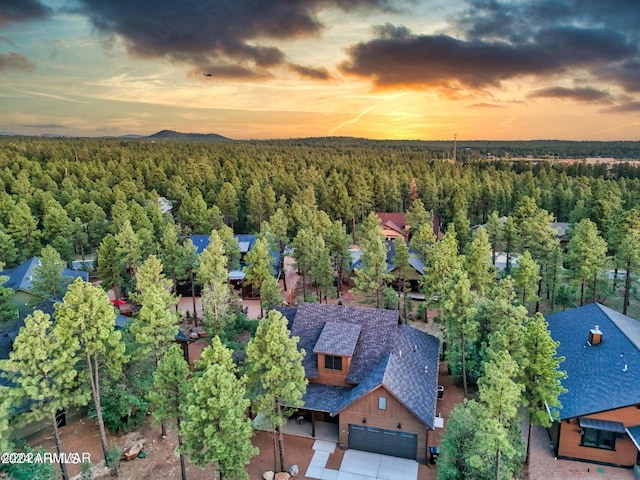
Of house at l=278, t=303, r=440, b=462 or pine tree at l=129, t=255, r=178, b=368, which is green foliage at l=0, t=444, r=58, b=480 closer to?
pine tree at l=129, t=255, r=178, b=368

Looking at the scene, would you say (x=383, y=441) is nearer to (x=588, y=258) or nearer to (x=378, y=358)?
(x=378, y=358)

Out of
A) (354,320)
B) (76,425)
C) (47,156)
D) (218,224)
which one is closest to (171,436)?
(76,425)

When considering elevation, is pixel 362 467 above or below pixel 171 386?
below

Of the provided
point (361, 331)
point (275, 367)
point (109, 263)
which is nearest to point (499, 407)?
point (275, 367)

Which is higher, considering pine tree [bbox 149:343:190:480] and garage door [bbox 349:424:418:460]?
pine tree [bbox 149:343:190:480]

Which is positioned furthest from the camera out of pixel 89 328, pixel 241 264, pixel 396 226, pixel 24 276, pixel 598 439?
pixel 396 226

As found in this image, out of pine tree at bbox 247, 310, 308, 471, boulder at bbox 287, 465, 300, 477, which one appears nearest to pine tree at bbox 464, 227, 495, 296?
pine tree at bbox 247, 310, 308, 471
